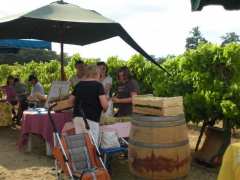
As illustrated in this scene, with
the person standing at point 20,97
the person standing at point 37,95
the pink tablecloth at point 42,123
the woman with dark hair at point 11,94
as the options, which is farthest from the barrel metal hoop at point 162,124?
the woman with dark hair at point 11,94

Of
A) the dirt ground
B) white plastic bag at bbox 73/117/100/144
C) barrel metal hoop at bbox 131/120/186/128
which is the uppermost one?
barrel metal hoop at bbox 131/120/186/128

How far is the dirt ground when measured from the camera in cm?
635

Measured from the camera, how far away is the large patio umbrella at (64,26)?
7.28 meters

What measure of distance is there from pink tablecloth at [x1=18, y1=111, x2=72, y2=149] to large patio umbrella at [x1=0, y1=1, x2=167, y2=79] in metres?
1.57

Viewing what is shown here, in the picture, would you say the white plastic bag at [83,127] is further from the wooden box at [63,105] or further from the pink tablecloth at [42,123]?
the pink tablecloth at [42,123]

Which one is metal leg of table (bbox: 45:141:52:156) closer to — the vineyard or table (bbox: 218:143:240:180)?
the vineyard

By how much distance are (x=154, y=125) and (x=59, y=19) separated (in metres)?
2.69

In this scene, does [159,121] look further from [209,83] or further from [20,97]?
[20,97]

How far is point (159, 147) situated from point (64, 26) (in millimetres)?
4504

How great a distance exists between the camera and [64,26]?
30.0ft

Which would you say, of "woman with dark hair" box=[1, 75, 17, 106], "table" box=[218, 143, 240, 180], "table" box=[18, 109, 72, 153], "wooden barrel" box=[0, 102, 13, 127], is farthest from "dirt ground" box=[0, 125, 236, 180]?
"table" box=[218, 143, 240, 180]

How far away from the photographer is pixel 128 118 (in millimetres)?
6793

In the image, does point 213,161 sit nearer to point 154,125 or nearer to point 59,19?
point 154,125

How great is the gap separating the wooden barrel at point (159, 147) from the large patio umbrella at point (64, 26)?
2.38 meters
